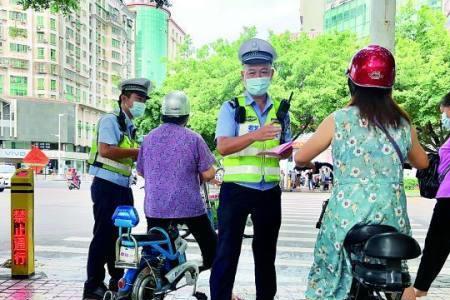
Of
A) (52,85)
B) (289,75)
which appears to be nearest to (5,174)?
(289,75)

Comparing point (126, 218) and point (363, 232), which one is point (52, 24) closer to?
point (126, 218)

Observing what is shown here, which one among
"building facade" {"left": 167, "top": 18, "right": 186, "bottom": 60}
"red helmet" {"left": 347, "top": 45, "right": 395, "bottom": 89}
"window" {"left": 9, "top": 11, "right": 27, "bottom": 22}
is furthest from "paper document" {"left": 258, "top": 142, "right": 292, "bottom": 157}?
"building facade" {"left": 167, "top": 18, "right": 186, "bottom": 60}

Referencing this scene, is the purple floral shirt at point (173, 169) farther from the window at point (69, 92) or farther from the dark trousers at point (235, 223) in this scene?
the window at point (69, 92)

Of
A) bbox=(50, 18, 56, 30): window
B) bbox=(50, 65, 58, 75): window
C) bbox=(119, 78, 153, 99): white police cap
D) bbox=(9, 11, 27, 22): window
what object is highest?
bbox=(9, 11, 27, 22): window

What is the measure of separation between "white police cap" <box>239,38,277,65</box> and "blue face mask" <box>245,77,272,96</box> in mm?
115

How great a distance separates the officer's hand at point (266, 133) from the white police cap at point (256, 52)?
56 centimetres

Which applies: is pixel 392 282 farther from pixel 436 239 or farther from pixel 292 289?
pixel 292 289

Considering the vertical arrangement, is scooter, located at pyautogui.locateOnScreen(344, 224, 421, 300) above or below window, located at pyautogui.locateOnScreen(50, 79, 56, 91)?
below

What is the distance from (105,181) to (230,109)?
1.47m

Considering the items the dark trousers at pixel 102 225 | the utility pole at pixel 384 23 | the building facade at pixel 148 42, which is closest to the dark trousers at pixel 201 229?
the dark trousers at pixel 102 225

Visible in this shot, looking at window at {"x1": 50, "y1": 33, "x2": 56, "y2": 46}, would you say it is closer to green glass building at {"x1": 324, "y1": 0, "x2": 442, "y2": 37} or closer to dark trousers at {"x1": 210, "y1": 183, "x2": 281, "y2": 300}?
green glass building at {"x1": 324, "y1": 0, "x2": 442, "y2": 37}

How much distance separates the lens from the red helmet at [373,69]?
2.56 metres

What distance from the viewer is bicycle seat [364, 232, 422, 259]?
2.17 m

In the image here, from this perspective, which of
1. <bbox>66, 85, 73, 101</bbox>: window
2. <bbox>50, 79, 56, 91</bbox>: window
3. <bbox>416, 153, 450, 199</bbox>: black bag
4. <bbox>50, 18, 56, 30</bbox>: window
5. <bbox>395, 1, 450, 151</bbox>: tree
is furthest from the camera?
<bbox>66, 85, 73, 101</bbox>: window
